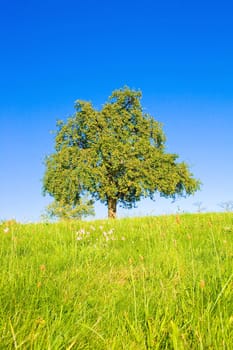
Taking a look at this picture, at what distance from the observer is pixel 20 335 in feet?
8.29

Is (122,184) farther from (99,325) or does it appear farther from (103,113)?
(99,325)

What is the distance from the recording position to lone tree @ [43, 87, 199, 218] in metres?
37.4

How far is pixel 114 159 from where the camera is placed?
37.7 metres

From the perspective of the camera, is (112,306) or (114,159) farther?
(114,159)

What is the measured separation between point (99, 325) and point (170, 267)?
203 cm

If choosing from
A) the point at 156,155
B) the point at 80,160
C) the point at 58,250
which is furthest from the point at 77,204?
the point at 58,250

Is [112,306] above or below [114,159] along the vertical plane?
below

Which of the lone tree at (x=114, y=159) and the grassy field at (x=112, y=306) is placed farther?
the lone tree at (x=114, y=159)

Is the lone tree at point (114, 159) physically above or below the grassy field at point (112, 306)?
above

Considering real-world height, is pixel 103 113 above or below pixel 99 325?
above

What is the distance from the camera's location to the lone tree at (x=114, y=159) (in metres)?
37.4

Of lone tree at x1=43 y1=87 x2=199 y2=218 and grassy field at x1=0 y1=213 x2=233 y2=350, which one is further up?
lone tree at x1=43 y1=87 x2=199 y2=218

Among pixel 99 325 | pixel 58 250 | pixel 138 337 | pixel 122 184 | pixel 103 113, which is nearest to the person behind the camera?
pixel 138 337

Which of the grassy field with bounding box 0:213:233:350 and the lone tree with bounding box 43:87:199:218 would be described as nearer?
the grassy field with bounding box 0:213:233:350
